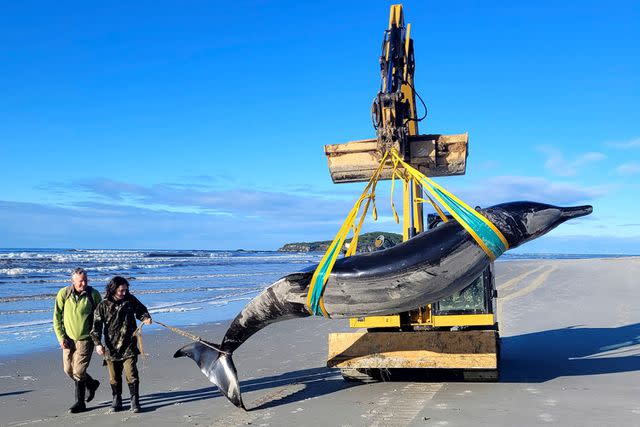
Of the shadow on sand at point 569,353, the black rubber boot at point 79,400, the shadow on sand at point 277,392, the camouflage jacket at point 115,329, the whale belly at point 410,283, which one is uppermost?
the whale belly at point 410,283

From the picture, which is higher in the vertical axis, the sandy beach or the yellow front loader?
the yellow front loader

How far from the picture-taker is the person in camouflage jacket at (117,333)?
738 cm

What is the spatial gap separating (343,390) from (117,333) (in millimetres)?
3066

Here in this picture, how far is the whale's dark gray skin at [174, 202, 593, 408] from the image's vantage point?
6.09m

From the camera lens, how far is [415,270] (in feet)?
20.0

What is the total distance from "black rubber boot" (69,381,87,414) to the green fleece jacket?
0.56 meters

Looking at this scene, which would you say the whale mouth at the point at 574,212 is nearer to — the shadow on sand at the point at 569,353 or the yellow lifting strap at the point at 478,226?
the yellow lifting strap at the point at 478,226

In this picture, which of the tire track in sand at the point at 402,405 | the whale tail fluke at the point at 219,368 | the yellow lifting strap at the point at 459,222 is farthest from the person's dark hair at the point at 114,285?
the tire track in sand at the point at 402,405

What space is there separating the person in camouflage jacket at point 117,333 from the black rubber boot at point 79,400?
455mm

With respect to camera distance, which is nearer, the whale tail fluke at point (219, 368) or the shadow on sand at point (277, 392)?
the whale tail fluke at point (219, 368)

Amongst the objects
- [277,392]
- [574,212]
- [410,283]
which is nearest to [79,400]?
[277,392]

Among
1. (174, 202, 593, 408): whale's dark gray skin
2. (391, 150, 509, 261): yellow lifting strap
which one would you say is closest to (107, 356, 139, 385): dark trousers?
(174, 202, 593, 408): whale's dark gray skin

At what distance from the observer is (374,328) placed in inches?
339

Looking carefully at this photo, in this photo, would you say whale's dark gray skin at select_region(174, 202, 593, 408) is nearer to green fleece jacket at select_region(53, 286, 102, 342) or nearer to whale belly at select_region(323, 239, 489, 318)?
whale belly at select_region(323, 239, 489, 318)
